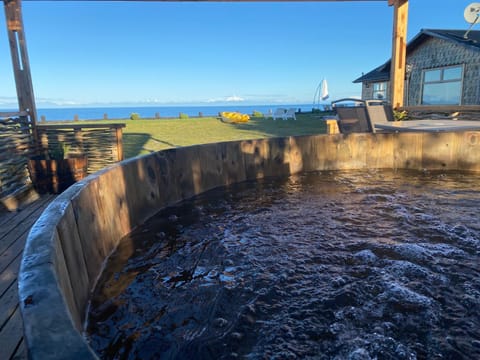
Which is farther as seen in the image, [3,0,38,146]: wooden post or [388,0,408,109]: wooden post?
[388,0,408,109]: wooden post

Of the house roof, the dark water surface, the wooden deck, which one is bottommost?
the dark water surface

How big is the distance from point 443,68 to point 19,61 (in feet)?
52.7

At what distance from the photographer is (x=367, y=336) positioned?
1850 millimetres

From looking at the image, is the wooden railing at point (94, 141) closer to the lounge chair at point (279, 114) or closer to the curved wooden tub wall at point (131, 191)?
the curved wooden tub wall at point (131, 191)

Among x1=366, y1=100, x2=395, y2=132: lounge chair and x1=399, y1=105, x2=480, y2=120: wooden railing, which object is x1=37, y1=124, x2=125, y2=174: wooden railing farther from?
x1=399, y1=105, x2=480, y2=120: wooden railing

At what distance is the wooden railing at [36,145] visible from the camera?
4527 millimetres

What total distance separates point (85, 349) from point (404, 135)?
20.7 ft

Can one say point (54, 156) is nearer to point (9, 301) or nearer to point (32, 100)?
point (32, 100)

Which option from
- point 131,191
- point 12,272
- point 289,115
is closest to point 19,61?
point 131,191

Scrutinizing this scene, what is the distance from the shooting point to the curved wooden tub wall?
990 millimetres

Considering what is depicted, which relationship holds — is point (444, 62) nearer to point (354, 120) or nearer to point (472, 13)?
point (472, 13)

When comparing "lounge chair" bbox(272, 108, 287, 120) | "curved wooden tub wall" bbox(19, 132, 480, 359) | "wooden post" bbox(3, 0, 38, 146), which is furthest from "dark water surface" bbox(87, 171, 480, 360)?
"lounge chair" bbox(272, 108, 287, 120)

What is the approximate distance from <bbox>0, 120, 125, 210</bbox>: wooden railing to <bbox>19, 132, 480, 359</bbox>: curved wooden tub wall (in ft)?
6.02

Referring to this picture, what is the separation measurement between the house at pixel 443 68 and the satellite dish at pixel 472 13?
101cm
